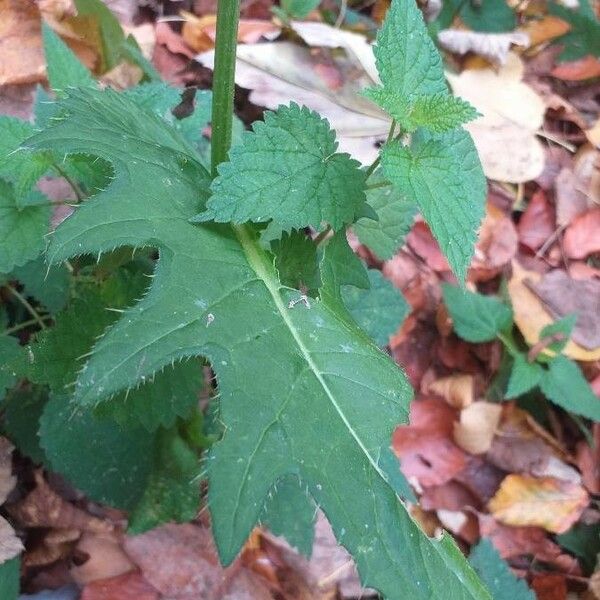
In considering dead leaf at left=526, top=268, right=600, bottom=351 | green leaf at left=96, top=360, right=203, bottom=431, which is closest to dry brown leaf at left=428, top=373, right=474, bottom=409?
dead leaf at left=526, top=268, right=600, bottom=351

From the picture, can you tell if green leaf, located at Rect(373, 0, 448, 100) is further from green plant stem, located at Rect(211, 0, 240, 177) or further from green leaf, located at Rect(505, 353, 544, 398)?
green leaf, located at Rect(505, 353, 544, 398)

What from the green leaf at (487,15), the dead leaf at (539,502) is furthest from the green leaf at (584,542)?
the green leaf at (487,15)

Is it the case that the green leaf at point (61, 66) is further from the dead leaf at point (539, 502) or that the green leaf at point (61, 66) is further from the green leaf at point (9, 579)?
the dead leaf at point (539, 502)

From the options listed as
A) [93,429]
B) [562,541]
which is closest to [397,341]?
[562,541]

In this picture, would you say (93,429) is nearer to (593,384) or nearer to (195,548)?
(195,548)

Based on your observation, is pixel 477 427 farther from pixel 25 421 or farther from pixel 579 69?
pixel 579 69

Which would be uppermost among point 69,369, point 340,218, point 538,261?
point 340,218
